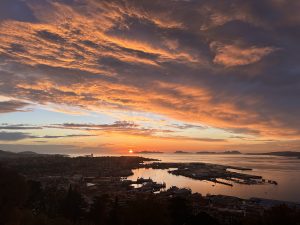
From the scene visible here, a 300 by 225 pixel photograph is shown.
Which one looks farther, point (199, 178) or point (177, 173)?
point (177, 173)

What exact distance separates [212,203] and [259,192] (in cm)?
2227

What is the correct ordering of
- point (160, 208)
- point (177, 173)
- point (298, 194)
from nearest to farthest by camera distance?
point (160, 208) → point (298, 194) → point (177, 173)

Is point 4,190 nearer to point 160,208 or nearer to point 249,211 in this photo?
point 160,208

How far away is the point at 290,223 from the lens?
77.4 feet

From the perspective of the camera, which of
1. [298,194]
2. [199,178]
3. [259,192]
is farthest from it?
[199,178]

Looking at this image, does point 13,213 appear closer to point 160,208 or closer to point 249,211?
point 160,208

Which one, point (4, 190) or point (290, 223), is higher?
point (4, 190)

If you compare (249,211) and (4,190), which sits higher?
(4,190)

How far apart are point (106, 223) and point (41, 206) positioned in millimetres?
9556

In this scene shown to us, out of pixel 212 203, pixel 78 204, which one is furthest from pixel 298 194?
pixel 78 204

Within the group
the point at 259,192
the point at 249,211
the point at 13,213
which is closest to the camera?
the point at 13,213

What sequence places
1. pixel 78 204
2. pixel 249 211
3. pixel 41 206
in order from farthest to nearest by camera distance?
pixel 249 211 < pixel 41 206 < pixel 78 204

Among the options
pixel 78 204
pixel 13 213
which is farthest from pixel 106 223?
pixel 13 213

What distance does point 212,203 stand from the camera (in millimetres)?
48250
